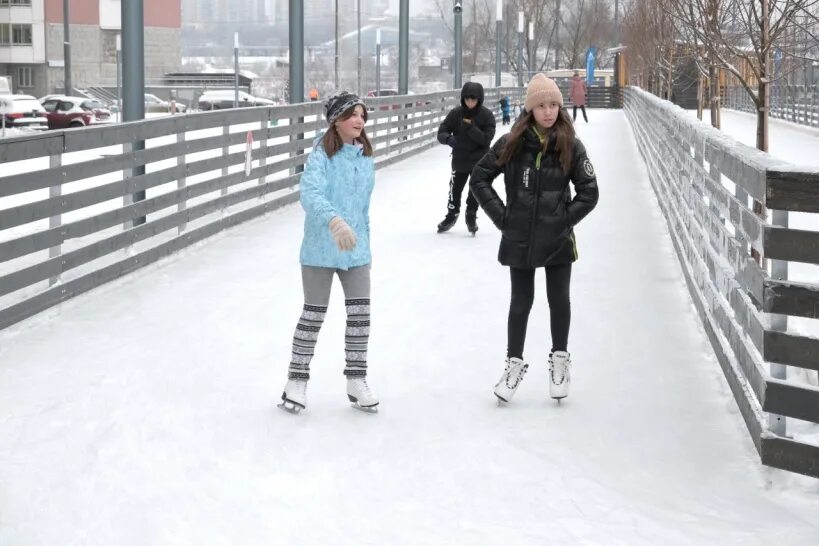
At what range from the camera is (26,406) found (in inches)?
249

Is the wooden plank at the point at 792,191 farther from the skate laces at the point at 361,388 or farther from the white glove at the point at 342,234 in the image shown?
the skate laces at the point at 361,388

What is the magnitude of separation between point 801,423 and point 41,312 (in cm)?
471

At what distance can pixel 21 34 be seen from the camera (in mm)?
84562

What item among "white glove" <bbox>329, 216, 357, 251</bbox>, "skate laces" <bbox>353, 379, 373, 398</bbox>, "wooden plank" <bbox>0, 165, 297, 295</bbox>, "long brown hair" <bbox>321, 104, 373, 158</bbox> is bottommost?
"skate laces" <bbox>353, 379, 373, 398</bbox>

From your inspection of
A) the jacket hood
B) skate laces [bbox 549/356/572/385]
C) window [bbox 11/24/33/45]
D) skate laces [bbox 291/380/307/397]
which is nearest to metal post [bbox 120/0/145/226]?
the jacket hood

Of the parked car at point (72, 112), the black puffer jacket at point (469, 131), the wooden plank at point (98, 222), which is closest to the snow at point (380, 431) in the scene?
the wooden plank at point (98, 222)

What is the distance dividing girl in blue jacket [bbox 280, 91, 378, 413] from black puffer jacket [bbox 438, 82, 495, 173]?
20.9 feet

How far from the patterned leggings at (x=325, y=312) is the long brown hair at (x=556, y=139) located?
800 mm

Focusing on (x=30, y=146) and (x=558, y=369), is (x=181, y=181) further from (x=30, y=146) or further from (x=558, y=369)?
(x=558, y=369)

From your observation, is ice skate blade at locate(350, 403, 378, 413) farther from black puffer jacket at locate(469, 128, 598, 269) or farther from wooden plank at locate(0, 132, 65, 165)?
wooden plank at locate(0, 132, 65, 165)

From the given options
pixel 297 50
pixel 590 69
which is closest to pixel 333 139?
pixel 297 50

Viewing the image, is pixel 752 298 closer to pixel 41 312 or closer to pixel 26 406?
pixel 26 406

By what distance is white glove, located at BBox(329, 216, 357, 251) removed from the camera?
5.65 meters

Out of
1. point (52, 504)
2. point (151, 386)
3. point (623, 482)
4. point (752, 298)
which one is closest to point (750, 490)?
point (623, 482)
